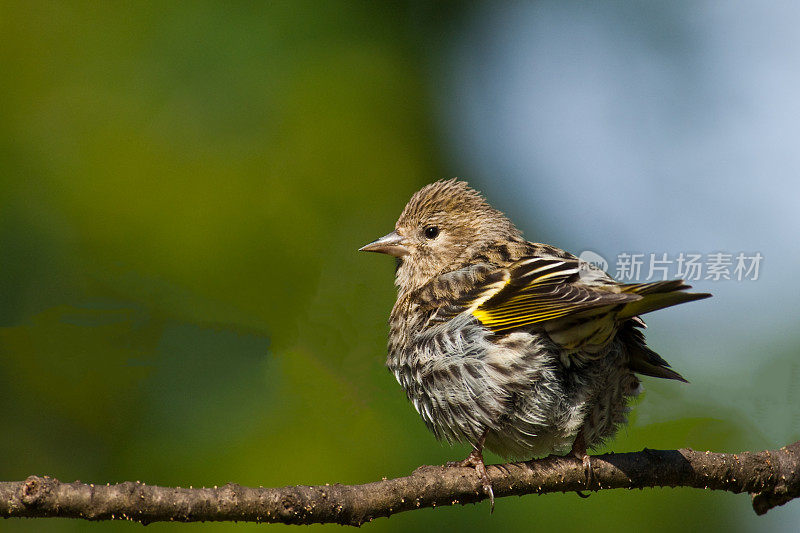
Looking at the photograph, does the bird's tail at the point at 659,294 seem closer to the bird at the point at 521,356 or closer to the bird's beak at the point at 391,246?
the bird at the point at 521,356

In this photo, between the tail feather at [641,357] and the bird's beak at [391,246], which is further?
the bird's beak at [391,246]

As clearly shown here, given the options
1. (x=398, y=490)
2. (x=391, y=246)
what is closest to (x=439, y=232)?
(x=391, y=246)

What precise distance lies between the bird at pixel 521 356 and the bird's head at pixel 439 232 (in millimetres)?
286

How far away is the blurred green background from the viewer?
4.42 m

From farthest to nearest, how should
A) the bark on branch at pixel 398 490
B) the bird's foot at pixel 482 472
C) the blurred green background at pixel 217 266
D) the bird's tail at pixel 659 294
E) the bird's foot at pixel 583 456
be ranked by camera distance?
the blurred green background at pixel 217 266 → the bird's foot at pixel 583 456 → the bird's foot at pixel 482 472 → the bird's tail at pixel 659 294 → the bark on branch at pixel 398 490

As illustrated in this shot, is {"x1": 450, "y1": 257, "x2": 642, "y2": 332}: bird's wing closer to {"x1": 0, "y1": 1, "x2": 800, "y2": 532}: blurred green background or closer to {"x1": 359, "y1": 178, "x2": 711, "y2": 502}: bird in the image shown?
{"x1": 359, "y1": 178, "x2": 711, "y2": 502}: bird

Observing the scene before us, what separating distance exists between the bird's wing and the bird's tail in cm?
3

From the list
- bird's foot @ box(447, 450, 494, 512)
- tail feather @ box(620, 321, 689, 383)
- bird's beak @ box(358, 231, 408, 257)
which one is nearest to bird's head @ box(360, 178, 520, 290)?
bird's beak @ box(358, 231, 408, 257)

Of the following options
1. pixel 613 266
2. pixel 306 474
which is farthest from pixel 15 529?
pixel 613 266

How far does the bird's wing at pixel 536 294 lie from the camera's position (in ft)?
10.2

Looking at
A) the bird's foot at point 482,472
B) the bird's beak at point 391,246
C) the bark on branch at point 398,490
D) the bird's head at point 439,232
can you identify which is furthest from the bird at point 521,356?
the bird's beak at point 391,246

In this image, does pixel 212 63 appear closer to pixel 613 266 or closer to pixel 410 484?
pixel 613 266

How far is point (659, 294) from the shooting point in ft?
9.46

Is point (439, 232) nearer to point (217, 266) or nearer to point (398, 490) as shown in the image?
point (217, 266)
